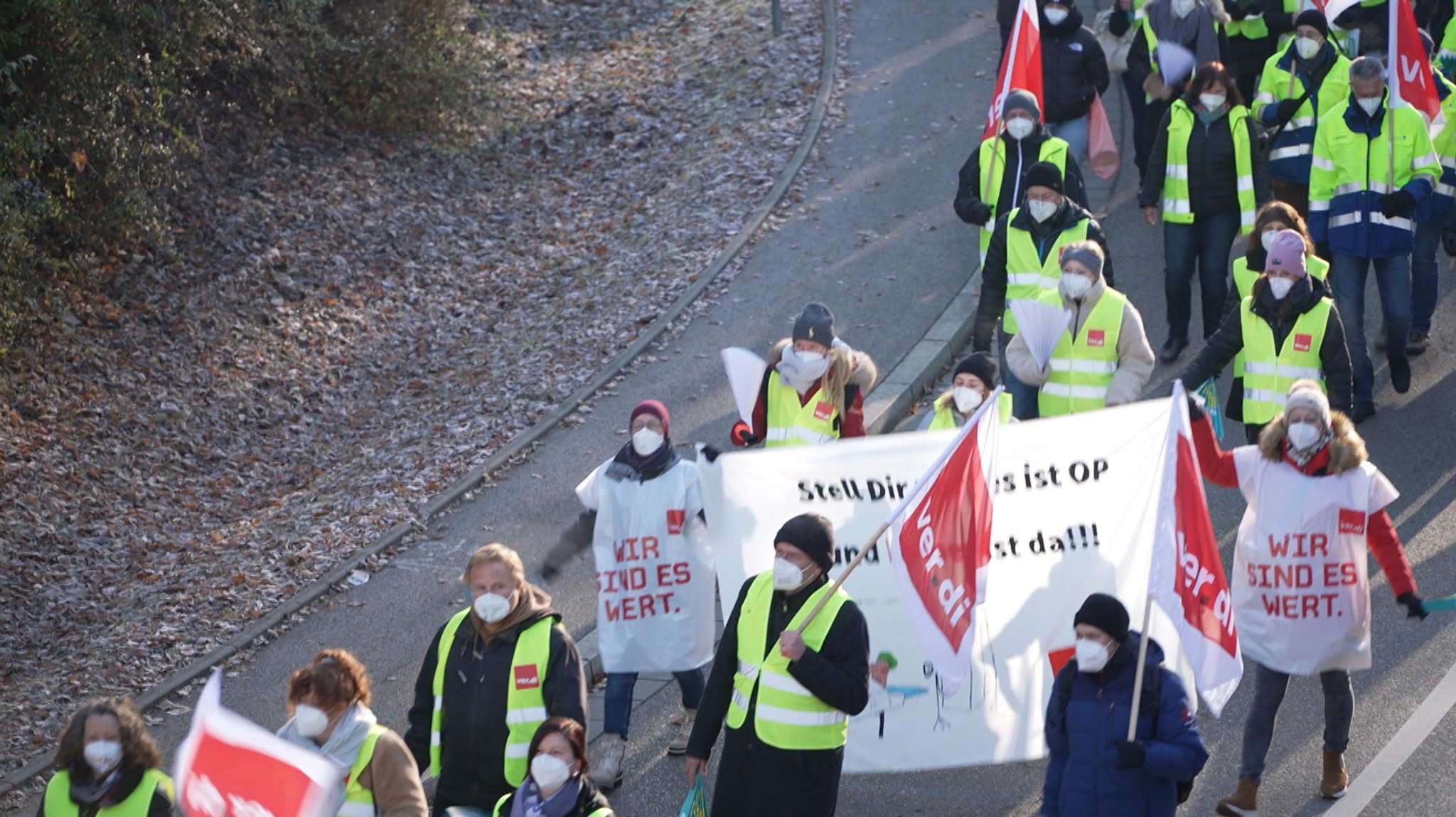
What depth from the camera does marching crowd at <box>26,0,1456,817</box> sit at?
625 cm

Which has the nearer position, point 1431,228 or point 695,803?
point 695,803

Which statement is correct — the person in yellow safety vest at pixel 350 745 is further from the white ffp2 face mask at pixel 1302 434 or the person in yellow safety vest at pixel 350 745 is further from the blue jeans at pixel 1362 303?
the blue jeans at pixel 1362 303

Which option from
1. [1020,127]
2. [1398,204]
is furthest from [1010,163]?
[1398,204]

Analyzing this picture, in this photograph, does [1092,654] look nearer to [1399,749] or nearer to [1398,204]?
[1399,749]

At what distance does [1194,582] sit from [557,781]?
2615 millimetres

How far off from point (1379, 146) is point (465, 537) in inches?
262

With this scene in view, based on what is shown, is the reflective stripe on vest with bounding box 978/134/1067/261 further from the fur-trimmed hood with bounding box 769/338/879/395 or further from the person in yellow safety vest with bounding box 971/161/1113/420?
the fur-trimmed hood with bounding box 769/338/879/395

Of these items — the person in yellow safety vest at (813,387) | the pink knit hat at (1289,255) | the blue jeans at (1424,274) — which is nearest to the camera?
the person in yellow safety vest at (813,387)

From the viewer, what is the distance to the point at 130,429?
13180 mm

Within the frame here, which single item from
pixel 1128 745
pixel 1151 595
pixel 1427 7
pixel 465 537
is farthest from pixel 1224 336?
pixel 1427 7

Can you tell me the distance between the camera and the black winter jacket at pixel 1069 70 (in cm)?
1384

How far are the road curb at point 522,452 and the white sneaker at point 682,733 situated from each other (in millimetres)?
797

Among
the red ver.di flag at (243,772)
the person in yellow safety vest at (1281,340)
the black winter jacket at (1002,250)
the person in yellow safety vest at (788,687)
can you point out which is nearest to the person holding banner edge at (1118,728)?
the person in yellow safety vest at (788,687)

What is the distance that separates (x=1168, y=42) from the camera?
1429 cm
